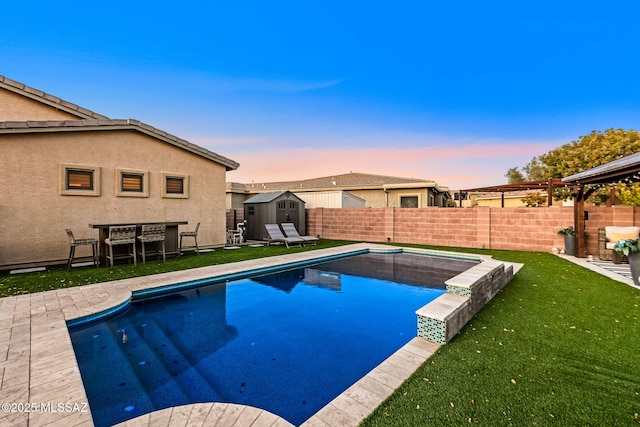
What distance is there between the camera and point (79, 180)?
8.91m

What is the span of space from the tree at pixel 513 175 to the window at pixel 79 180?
169ft

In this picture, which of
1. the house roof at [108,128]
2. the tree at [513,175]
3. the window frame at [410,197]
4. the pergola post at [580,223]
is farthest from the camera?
the tree at [513,175]

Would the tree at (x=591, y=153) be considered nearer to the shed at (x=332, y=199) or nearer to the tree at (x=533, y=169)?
the shed at (x=332, y=199)

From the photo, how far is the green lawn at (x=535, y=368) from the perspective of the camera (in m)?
2.24

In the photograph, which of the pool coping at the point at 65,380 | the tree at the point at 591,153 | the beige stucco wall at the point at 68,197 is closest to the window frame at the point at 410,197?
the tree at the point at 591,153

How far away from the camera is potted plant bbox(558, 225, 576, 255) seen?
390 inches

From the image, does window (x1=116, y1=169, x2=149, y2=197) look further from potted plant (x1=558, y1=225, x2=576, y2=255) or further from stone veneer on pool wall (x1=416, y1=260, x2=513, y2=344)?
potted plant (x1=558, y1=225, x2=576, y2=255)

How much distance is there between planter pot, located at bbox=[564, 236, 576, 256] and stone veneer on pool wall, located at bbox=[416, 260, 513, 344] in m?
6.32

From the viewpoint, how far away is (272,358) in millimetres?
3656

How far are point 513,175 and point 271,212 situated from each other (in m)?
45.9

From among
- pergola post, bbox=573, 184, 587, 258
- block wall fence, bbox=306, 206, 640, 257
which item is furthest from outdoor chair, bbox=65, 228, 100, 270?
pergola post, bbox=573, 184, 587, 258

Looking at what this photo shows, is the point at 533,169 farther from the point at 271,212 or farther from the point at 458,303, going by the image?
the point at 458,303

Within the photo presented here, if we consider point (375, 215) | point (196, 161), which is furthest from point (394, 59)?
point (196, 161)

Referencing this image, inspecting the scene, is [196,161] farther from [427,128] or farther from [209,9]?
[427,128]
